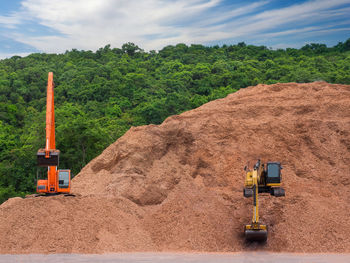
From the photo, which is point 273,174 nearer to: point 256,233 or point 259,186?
point 259,186

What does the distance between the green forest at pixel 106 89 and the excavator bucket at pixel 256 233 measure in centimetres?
2092

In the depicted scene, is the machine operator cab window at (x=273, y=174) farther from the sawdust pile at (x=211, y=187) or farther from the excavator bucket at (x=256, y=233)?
the sawdust pile at (x=211, y=187)

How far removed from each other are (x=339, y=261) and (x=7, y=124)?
4391cm

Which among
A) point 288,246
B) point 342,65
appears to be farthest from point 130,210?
point 342,65

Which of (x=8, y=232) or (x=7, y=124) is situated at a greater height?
(x=7, y=124)

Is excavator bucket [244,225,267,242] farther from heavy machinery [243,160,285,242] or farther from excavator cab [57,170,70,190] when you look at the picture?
excavator cab [57,170,70,190]

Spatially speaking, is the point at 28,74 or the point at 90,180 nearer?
the point at 90,180

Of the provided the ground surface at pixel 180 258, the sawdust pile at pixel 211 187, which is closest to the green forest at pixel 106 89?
the sawdust pile at pixel 211 187

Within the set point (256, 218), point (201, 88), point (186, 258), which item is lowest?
point (186, 258)

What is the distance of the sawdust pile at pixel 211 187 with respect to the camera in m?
18.1

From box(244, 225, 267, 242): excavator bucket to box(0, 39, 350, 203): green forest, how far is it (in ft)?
68.6

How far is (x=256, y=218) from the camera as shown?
56.6 ft

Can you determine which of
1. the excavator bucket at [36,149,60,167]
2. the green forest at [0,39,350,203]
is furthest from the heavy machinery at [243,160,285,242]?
the green forest at [0,39,350,203]

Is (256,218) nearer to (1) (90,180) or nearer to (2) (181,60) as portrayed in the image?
(1) (90,180)
